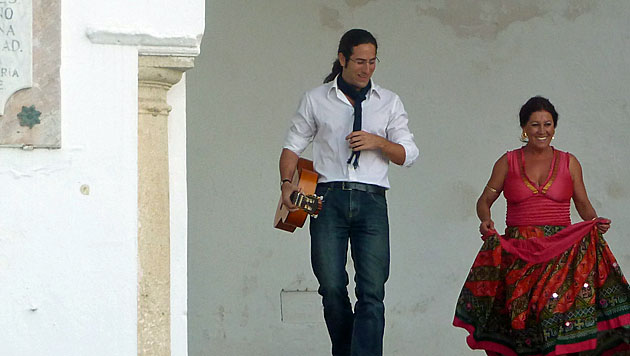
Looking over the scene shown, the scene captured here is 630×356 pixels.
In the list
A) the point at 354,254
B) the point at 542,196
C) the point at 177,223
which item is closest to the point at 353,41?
the point at 354,254

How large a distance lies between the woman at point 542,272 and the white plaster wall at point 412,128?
1.42m

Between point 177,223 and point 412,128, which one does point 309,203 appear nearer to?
point 177,223

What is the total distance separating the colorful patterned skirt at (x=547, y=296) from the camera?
6.00m

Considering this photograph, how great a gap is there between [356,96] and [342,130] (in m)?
0.16

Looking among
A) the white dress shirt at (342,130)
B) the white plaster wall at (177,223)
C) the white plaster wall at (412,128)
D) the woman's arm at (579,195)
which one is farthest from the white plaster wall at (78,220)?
the white plaster wall at (412,128)

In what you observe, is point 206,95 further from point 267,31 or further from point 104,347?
point 104,347

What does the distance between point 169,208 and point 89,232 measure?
0.33m

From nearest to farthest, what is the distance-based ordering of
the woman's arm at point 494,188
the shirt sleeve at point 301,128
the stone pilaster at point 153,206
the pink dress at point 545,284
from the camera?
the stone pilaster at point 153,206 < the shirt sleeve at point 301,128 < the pink dress at point 545,284 < the woman's arm at point 494,188

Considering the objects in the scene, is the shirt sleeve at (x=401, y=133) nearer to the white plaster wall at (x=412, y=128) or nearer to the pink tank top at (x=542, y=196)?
the pink tank top at (x=542, y=196)

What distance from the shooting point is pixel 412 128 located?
789 centimetres

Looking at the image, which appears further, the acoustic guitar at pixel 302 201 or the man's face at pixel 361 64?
the man's face at pixel 361 64

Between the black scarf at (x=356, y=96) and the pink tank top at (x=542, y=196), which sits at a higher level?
the black scarf at (x=356, y=96)

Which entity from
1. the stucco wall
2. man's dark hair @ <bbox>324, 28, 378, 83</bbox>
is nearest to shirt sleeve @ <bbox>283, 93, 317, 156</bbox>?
man's dark hair @ <bbox>324, 28, 378, 83</bbox>

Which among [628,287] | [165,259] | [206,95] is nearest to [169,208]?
[165,259]
